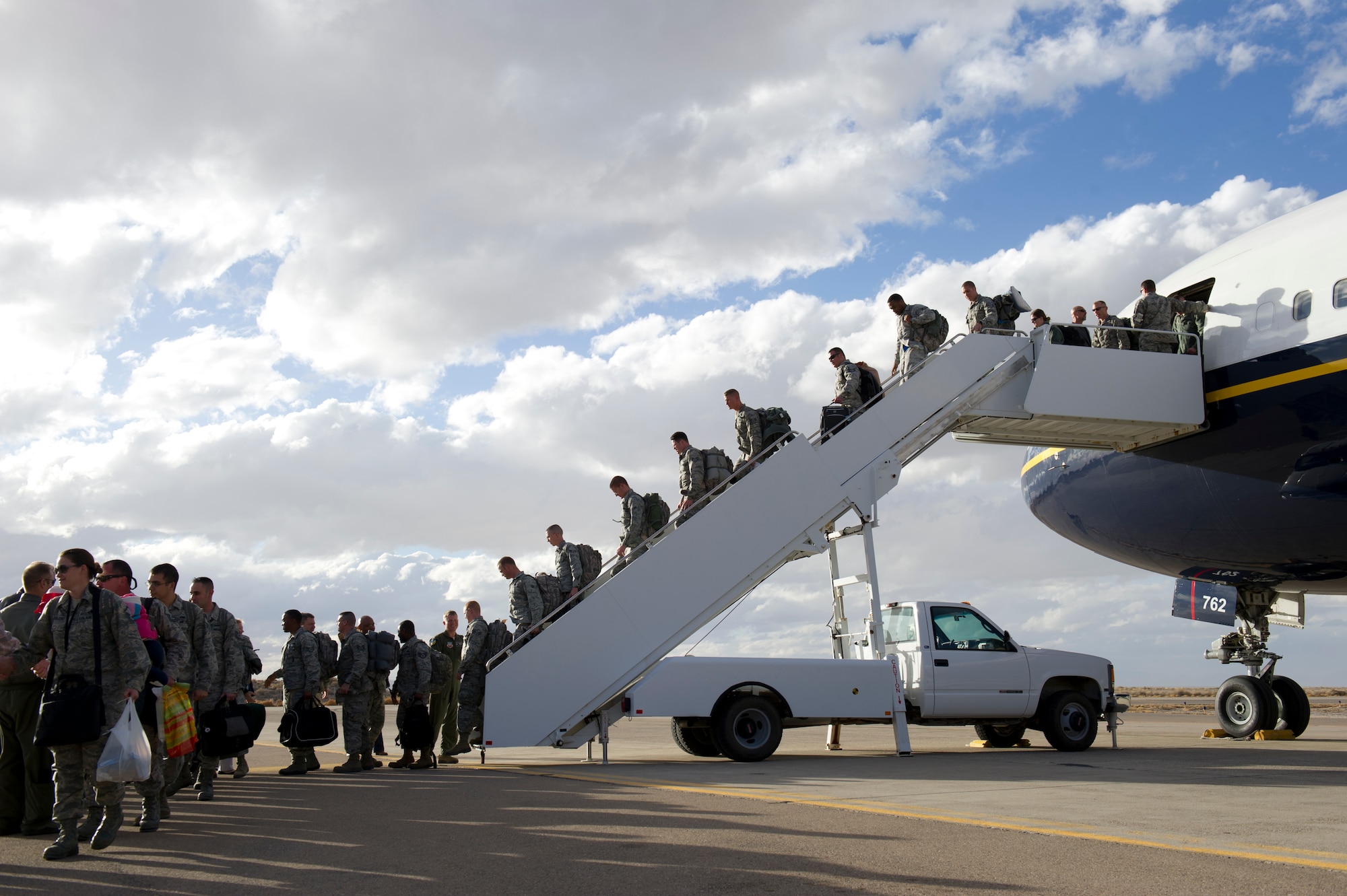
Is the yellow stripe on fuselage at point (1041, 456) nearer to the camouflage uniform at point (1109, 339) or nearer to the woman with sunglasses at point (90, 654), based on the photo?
the camouflage uniform at point (1109, 339)

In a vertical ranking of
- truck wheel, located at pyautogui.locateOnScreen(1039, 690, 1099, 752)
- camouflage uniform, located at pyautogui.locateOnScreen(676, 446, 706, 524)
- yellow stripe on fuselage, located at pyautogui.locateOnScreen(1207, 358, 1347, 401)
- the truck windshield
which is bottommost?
truck wheel, located at pyautogui.locateOnScreen(1039, 690, 1099, 752)

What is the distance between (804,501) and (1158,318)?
540 cm

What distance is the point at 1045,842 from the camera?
17.7 feet

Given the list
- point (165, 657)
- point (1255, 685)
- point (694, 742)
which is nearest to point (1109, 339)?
point (1255, 685)

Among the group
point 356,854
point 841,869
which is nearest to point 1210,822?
point 841,869

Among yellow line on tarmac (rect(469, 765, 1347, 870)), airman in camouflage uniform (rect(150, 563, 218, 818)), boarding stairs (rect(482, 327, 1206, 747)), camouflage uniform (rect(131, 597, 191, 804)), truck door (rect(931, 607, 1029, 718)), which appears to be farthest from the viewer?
truck door (rect(931, 607, 1029, 718))

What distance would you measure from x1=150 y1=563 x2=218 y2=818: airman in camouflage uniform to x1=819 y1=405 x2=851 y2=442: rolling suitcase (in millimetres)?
6882

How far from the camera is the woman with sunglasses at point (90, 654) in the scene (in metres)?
5.85

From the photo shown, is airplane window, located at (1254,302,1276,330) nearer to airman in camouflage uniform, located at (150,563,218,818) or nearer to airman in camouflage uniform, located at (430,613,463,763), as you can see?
airman in camouflage uniform, located at (430,613,463,763)

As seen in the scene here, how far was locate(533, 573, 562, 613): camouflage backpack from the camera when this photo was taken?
11.8 metres

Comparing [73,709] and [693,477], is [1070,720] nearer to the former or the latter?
[693,477]

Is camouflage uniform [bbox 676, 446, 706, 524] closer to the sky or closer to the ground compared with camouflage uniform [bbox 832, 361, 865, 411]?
closer to the ground

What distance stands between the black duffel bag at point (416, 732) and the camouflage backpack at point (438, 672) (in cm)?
43

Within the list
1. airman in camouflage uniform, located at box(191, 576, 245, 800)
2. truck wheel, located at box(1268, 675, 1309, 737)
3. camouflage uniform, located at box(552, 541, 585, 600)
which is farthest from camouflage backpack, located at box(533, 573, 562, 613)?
truck wheel, located at box(1268, 675, 1309, 737)
